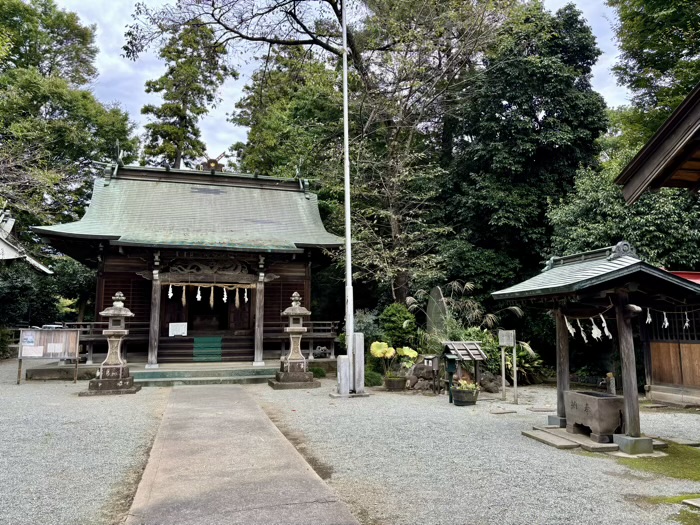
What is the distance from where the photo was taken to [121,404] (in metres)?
9.13

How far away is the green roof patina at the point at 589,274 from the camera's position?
17.7 feet

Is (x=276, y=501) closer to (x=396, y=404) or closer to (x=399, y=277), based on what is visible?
(x=396, y=404)

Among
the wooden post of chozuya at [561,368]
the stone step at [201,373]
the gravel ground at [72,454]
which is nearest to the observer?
the gravel ground at [72,454]

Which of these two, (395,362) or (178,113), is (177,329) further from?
(178,113)

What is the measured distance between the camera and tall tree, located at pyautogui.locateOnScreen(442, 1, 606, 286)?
15.5m

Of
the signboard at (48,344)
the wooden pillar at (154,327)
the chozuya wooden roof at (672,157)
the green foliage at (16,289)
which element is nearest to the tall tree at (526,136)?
the wooden pillar at (154,327)

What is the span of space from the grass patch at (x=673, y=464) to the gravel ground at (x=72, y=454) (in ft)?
16.7

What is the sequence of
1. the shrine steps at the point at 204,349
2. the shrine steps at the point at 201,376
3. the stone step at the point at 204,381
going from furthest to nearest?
the shrine steps at the point at 204,349 < the shrine steps at the point at 201,376 < the stone step at the point at 204,381

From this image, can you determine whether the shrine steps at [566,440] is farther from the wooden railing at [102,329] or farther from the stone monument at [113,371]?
the wooden railing at [102,329]

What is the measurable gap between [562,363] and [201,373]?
9366 millimetres

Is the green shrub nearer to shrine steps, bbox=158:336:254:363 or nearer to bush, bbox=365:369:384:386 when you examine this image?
bush, bbox=365:369:384:386

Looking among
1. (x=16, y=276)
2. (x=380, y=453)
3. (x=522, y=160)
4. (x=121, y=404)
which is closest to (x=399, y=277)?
(x=522, y=160)

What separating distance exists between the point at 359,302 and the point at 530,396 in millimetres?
12487

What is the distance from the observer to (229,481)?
4242mm
